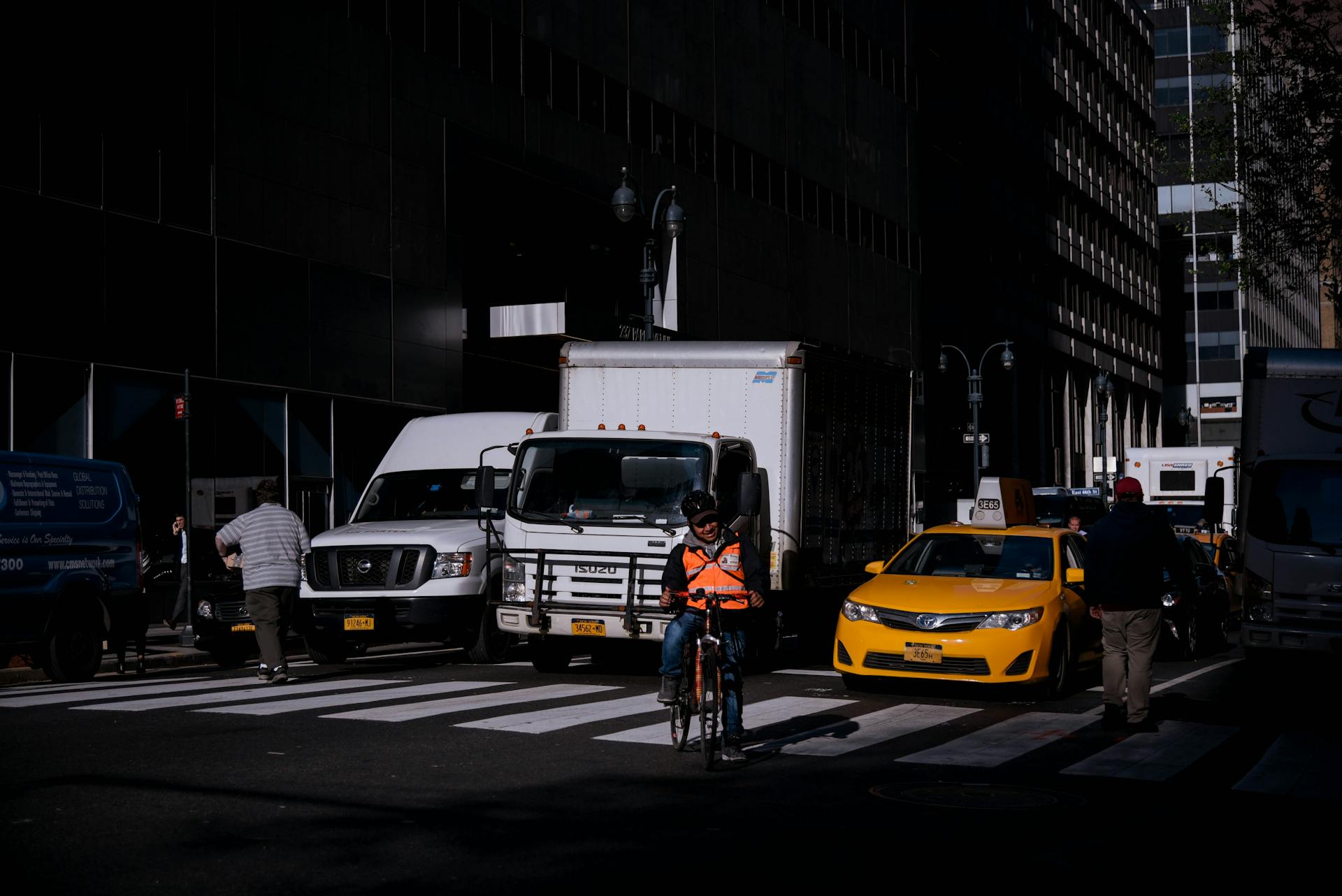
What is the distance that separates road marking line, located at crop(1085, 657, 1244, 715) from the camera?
13.6 meters

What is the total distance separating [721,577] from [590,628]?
570 cm

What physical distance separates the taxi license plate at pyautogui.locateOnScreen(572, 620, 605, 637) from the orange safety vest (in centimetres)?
550

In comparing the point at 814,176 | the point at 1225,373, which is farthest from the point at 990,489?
the point at 1225,373

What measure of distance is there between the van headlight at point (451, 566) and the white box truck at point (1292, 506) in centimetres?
780

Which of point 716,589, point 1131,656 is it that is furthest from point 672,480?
point 716,589

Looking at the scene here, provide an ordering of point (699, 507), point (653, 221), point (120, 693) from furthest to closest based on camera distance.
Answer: point (653, 221)
point (120, 693)
point (699, 507)

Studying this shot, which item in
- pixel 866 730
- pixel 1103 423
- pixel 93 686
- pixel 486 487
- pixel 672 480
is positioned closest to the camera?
pixel 866 730

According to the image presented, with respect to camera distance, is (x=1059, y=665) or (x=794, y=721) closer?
(x=794, y=721)

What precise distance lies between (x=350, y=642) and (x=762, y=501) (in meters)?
4.71

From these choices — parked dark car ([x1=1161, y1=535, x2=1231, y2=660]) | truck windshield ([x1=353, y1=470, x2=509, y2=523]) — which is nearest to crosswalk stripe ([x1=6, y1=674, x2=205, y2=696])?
truck windshield ([x1=353, y1=470, x2=509, y2=523])

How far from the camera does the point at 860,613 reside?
14.4 meters

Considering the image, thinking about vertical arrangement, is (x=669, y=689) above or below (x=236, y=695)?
above

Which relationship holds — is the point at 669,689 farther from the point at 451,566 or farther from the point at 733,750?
the point at 451,566

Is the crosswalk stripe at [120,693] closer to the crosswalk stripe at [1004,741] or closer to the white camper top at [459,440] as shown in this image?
the white camper top at [459,440]
